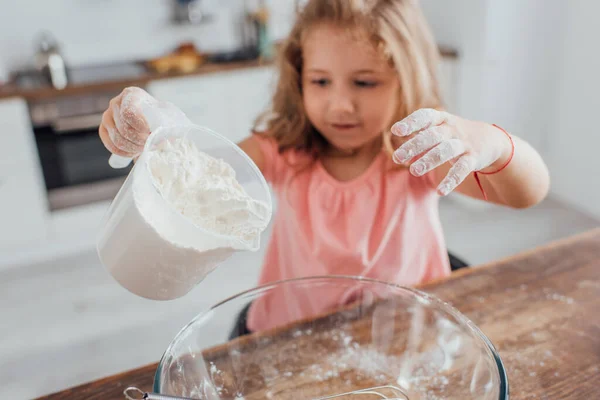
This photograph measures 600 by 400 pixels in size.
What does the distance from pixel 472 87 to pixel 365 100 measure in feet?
5.90

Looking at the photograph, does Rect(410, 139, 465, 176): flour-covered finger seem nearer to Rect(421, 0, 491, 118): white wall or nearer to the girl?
the girl

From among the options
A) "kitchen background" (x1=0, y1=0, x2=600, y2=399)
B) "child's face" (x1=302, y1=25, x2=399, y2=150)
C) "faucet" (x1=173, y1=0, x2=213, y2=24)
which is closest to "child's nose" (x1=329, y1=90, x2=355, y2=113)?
"child's face" (x1=302, y1=25, x2=399, y2=150)

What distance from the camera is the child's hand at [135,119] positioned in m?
0.63

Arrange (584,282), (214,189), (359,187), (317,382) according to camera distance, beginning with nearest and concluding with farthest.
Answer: (214,189), (317,382), (584,282), (359,187)

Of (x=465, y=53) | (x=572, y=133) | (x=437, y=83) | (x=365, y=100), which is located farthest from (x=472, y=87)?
(x=365, y=100)

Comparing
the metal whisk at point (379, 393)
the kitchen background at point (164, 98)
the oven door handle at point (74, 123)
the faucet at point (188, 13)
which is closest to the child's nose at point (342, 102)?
the metal whisk at point (379, 393)

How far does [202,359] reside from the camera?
67 centimetres

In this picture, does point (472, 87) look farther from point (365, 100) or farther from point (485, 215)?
point (365, 100)

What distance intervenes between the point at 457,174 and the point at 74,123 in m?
1.99

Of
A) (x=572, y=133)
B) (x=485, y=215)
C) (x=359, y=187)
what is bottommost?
(x=485, y=215)

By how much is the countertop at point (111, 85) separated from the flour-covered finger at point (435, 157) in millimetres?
1608

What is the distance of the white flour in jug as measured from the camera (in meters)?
0.52

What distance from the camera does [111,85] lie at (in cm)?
220

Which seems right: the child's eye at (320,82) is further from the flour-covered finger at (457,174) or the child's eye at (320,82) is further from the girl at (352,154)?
the flour-covered finger at (457,174)
